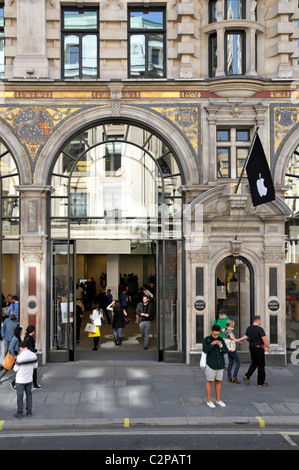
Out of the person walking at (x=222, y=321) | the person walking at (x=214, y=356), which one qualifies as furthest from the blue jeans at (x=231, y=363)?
the person walking at (x=214, y=356)

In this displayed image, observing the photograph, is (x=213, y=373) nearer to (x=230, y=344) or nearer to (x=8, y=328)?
(x=230, y=344)

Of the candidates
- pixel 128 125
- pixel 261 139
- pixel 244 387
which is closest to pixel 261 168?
pixel 261 139

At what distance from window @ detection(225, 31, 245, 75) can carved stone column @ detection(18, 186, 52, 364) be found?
6.74m

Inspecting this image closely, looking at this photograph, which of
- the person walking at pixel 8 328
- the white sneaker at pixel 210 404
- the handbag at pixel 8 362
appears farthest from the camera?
the person walking at pixel 8 328

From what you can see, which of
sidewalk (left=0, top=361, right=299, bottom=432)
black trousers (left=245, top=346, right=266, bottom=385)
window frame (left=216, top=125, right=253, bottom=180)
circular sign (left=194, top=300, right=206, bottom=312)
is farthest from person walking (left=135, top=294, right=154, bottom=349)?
window frame (left=216, top=125, right=253, bottom=180)

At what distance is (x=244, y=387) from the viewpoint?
41.1 ft

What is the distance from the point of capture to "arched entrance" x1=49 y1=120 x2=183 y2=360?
604 inches

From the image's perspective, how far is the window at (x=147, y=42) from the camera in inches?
614

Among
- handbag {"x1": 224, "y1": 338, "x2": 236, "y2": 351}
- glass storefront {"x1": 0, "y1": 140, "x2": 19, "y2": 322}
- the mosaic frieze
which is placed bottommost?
handbag {"x1": 224, "y1": 338, "x2": 236, "y2": 351}

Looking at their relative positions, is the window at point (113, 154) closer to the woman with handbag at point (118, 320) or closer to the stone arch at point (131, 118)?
the stone arch at point (131, 118)

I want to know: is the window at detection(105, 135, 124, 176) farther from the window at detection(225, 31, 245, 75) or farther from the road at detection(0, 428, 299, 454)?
the road at detection(0, 428, 299, 454)

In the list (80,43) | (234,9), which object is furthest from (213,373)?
(234,9)

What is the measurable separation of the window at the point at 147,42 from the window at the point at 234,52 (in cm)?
201
